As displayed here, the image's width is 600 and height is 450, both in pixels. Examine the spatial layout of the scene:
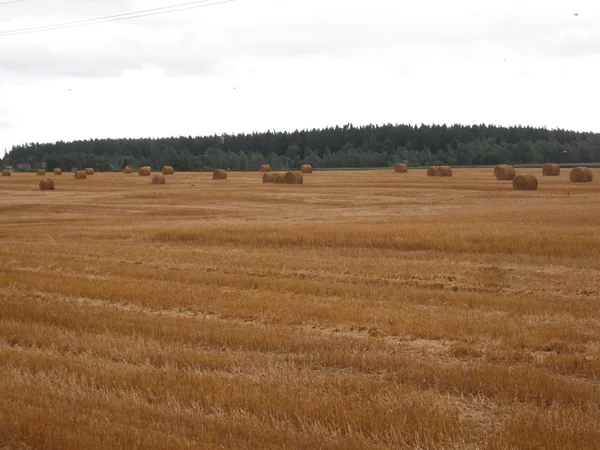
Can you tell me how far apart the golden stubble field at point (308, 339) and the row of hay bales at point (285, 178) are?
Answer: 38.1 metres

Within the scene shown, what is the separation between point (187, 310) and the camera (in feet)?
43.4

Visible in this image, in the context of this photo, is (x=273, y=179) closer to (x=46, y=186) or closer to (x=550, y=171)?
(x=46, y=186)

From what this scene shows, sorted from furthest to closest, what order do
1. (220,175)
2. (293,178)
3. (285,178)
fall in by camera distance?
(220,175) → (285,178) → (293,178)

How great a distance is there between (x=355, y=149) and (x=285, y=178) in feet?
343

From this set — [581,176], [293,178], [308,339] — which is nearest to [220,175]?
[293,178]

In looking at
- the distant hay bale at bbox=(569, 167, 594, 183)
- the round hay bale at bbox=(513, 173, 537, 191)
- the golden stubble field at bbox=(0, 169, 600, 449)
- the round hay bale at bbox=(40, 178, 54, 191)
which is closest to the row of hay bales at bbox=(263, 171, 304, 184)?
the round hay bale at bbox=(40, 178, 54, 191)

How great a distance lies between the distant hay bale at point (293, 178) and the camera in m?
62.2

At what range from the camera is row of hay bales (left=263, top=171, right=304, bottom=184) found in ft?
204

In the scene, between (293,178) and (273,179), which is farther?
(273,179)

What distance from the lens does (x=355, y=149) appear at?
16575 centimetres

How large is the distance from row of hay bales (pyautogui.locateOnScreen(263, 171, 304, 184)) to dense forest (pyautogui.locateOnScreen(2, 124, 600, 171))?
256 ft

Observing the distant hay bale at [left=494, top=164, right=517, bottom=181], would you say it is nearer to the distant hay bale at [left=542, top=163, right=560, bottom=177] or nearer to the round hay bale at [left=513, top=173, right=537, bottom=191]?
the distant hay bale at [left=542, top=163, right=560, bottom=177]

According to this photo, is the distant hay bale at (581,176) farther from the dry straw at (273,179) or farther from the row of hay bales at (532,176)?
the dry straw at (273,179)

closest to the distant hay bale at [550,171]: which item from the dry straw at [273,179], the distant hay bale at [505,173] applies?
the distant hay bale at [505,173]
